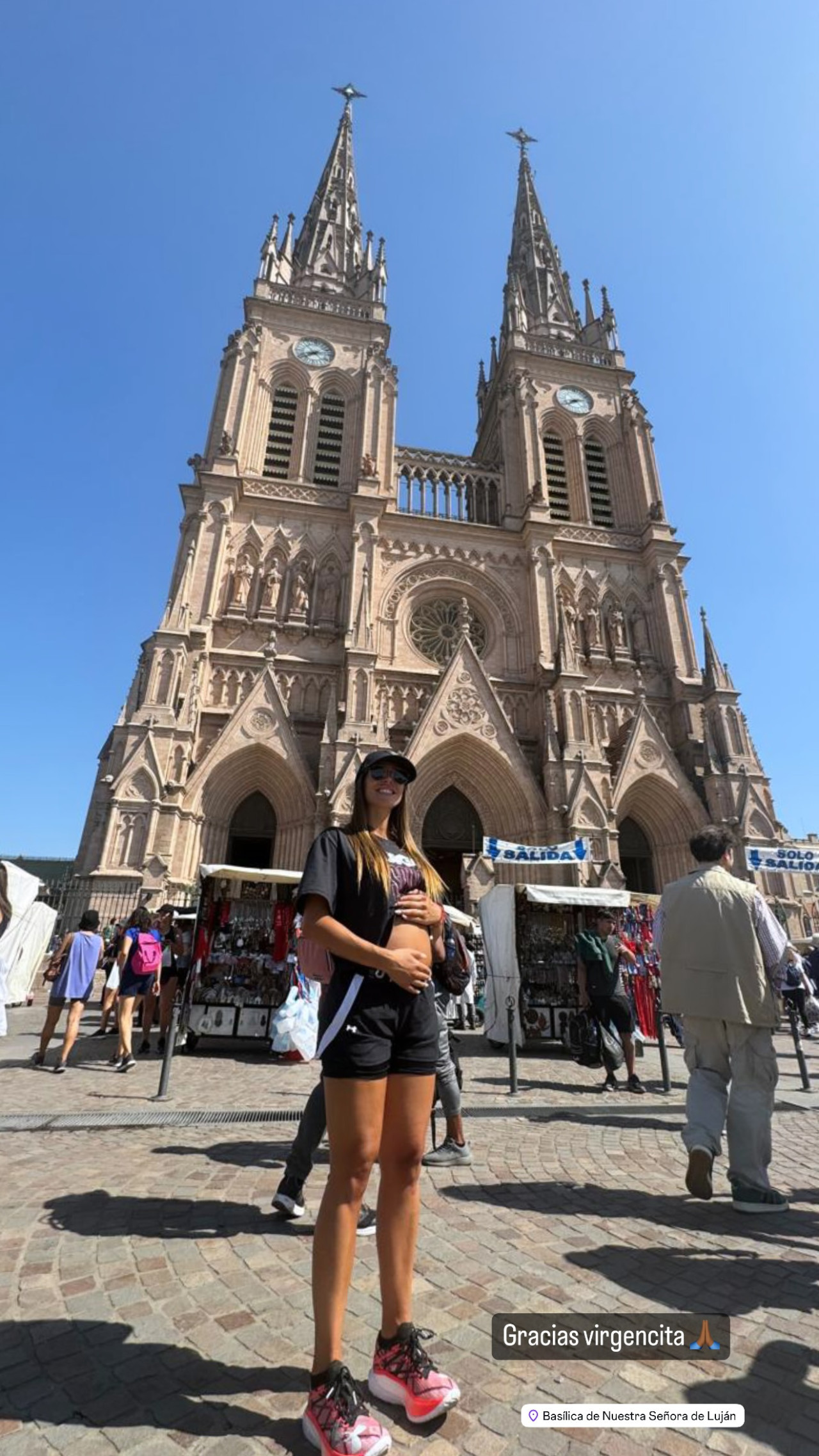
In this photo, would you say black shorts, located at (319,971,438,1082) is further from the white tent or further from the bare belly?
the white tent

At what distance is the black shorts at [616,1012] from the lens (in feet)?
22.2

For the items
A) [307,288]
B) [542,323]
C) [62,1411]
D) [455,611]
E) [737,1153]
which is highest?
[542,323]

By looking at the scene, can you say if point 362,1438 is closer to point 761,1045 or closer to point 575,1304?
point 575,1304

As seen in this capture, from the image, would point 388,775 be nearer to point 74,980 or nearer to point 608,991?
point 608,991

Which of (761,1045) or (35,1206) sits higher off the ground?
(761,1045)

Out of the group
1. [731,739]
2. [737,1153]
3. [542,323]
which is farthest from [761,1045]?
[542,323]

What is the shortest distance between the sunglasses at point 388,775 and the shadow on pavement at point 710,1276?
2324 millimetres

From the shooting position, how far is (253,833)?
793 inches

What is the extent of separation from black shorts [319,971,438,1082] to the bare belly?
0.11 meters

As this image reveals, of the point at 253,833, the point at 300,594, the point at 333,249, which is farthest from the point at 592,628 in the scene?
the point at 333,249

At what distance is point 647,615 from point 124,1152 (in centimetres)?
2528

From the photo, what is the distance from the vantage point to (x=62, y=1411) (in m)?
1.81

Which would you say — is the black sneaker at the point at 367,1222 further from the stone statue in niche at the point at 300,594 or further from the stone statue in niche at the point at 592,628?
the stone statue in niche at the point at 592,628

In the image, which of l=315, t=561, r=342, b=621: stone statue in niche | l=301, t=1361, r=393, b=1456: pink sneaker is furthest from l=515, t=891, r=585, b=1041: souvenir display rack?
l=315, t=561, r=342, b=621: stone statue in niche
